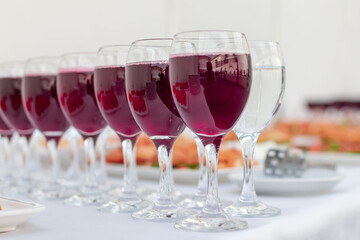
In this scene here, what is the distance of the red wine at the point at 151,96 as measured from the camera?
0.96 metres

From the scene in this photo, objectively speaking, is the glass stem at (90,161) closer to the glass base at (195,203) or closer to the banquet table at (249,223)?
the banquet table at (249,223)

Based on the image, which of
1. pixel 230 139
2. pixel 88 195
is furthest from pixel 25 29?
pixel 88 195

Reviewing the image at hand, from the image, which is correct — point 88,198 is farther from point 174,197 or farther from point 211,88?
point 211,88

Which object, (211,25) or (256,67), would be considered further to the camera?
(211,25)

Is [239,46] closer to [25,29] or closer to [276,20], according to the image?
[25,29]

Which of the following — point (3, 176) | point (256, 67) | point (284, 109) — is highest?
point (256, 67)

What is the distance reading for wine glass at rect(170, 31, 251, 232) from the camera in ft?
2.81

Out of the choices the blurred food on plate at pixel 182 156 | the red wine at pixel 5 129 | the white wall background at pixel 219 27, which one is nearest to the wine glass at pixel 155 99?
the blurred food on plate at pixel 182 156

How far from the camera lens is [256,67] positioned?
39.7 inches

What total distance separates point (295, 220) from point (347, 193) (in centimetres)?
33

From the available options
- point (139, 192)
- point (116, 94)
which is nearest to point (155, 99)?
point (116, 94)

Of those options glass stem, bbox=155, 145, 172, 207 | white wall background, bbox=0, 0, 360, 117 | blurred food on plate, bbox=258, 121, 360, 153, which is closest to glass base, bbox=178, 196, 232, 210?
glass stem, bbox=155, 145, 172, 207

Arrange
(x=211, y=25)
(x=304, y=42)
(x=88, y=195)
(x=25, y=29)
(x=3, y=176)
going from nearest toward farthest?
(x=88, y=195), (x=3, y=176), (x=25, y=29), (x=211, y=25), (x=304, y=42)

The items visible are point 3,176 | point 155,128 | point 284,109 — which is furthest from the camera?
point 284,109
